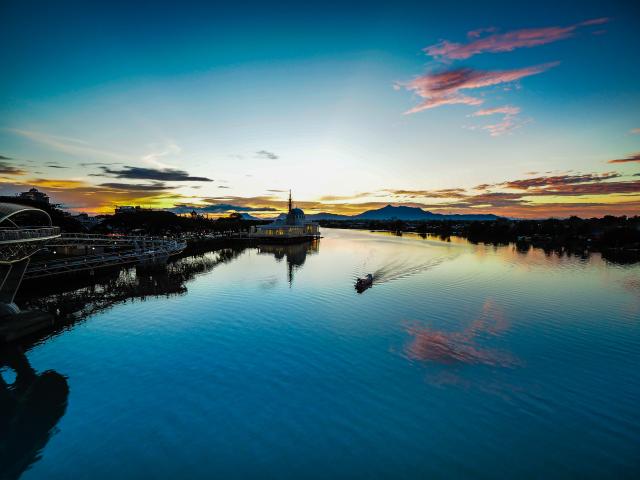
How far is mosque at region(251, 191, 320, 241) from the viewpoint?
325 ft

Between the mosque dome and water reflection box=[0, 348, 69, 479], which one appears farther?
the mosque dome

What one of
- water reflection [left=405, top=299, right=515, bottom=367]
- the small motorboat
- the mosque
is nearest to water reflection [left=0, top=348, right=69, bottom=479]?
water reflection [left=405, top=299, right=515, bottom=367]

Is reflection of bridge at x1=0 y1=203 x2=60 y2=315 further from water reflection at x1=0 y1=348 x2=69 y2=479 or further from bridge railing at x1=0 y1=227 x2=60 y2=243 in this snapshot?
water reflection at x1=0 y1=348 x2=69 y2=479

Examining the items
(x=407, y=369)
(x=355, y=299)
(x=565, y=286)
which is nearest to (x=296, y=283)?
(x=355, y=299)

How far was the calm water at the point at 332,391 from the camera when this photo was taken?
11.6 meters

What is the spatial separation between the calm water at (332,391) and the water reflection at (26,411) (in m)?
0.10

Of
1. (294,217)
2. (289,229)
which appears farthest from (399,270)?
(294,217)

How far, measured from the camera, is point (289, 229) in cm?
10156

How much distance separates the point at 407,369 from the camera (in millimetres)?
18188

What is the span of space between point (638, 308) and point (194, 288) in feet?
158

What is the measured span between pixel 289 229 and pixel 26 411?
88.0m

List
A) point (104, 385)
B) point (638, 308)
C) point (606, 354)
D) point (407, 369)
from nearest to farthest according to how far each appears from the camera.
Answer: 1. point (104, 385)
2. point (407, 369)
3. point (606, 354)
4. point (638, 308)

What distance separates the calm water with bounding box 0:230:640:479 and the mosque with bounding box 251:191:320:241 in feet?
221

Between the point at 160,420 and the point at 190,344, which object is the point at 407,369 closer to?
→ the point at 160,420
